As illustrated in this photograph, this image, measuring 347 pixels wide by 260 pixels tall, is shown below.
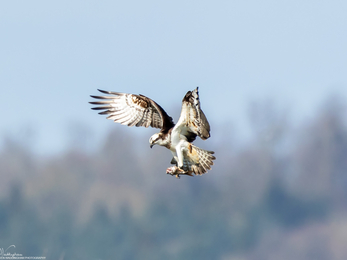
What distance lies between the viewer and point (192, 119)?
1539 cm

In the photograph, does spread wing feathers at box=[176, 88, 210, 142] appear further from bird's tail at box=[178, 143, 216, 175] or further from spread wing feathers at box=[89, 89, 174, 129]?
spread wing feathers at box=[89, 89, 174, 129]

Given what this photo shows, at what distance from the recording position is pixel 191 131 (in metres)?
15.8

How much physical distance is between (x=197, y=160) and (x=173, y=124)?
4.26 feet

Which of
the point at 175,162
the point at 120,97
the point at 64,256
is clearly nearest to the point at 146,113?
the point at 120,97

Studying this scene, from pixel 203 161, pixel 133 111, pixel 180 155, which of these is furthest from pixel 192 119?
pixel 133 111

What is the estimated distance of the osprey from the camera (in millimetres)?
15328

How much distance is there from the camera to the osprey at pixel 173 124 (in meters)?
15.3

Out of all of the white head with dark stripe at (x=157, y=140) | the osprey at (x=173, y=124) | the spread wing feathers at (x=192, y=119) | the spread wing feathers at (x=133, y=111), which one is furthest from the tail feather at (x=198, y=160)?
the spread wing feathers at (x=133, y=111)

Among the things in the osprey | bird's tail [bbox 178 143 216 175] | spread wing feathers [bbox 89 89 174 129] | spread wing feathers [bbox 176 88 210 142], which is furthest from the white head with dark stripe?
spread wing feathers [bbox 89 89 174 129]

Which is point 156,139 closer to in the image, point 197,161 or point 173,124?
point 173,124

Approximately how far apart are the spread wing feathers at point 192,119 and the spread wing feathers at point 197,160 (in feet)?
1.79

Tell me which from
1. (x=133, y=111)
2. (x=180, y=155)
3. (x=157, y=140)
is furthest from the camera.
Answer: (x=133, y=111)

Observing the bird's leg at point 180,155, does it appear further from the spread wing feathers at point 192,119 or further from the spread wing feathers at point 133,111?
the spread wing feathers at point 133,111

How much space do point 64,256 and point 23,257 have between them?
5.71 m
